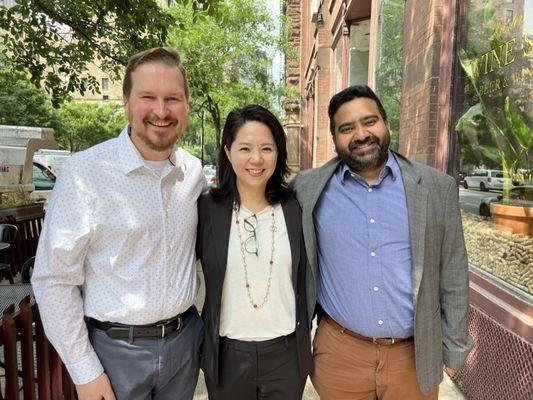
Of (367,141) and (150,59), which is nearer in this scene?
(150,59)

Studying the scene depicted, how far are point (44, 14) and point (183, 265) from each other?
17.8ft

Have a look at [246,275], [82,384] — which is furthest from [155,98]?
[82,384]

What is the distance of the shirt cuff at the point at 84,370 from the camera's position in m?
1.82

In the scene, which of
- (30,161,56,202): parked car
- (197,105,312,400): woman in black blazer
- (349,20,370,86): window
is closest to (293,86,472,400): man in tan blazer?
(197,105,312,400): woman in black blazer

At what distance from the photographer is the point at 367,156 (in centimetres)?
221

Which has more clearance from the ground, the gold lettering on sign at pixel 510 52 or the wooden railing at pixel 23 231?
the gold lettering on sign at pixel 510 52

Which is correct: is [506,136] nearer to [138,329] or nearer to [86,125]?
[138,329]

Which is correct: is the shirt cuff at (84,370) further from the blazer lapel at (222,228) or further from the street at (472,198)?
the street at (472,198)

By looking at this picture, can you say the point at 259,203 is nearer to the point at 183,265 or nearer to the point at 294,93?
the point at 183,265

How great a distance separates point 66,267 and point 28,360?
96 cm

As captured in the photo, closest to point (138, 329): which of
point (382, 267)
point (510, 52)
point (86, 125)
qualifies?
point (382, 267)

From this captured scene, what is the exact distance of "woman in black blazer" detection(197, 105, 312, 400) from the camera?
2115mm

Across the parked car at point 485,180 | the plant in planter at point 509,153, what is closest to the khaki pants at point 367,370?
the plant in planter at point 509,153

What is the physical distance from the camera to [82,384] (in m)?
1.83
